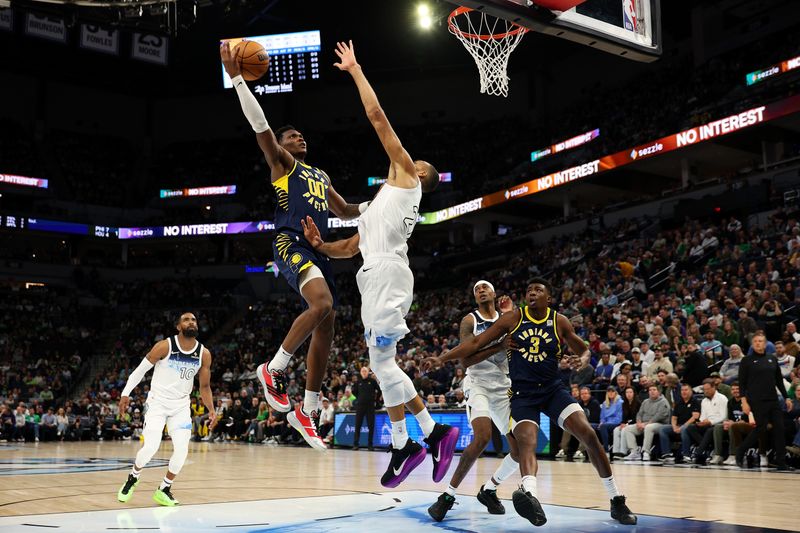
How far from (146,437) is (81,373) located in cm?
2735

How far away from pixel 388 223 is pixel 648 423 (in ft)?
30.4

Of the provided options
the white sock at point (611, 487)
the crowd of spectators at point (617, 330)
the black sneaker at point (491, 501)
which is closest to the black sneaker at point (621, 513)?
the white sock at point (611, 487)

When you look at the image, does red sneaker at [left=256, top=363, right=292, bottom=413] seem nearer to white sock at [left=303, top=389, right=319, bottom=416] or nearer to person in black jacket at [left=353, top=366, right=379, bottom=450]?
white sock at [left=303, top=389, right=319, bottom=416]

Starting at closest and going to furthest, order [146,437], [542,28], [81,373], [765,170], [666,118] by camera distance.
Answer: [542,28], [146,437], [765,170], [666,118], [81,373]

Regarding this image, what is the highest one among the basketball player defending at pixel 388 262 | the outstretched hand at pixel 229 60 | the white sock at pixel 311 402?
the outstretched hand at pixel 229 60

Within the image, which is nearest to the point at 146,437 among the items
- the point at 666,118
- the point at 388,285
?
the point at 388,285

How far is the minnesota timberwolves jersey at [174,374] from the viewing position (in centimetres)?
898

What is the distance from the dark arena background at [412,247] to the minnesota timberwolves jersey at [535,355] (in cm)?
66

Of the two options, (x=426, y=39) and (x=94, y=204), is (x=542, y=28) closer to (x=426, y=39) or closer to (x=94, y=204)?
(x=426, y=39)

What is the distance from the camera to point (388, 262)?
5.12 m

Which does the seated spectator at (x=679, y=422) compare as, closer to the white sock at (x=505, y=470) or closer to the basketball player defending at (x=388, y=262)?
the white sock at (x=505, y=470)

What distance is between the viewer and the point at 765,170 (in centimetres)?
2322

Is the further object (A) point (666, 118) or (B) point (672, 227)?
(A) point (666, 118)

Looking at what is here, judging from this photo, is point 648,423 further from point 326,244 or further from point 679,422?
point 326,244
